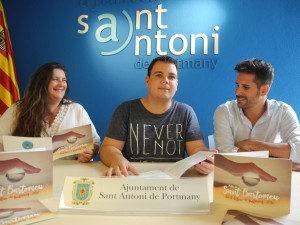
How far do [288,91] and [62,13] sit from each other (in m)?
2.52

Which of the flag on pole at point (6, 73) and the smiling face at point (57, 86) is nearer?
the smiling face at point (57, 86)

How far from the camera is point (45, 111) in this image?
1990 mm

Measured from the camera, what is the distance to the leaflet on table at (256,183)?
84 cm

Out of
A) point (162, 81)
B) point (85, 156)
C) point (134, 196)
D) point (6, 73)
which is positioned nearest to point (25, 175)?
point (134, 196)

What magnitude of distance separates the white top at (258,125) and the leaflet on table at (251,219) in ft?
2.83

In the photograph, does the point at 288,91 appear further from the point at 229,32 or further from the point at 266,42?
the point at 229,32

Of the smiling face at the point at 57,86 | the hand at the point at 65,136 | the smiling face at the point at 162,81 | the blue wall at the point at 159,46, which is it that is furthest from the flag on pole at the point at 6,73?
the smiling face at the point at 162,81

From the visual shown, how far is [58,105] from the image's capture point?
6.81 ft

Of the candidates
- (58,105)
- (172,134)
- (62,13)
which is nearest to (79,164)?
(172,134)

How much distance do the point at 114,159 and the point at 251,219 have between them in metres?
0.70

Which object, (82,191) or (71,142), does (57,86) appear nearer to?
(71,142)

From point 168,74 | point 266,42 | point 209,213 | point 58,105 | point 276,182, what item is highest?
point 266,42

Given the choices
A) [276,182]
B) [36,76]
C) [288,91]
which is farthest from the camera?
[288,91]

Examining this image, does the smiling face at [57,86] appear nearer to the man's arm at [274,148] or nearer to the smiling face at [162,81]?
the smiling face at [162,81]
